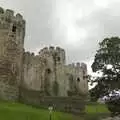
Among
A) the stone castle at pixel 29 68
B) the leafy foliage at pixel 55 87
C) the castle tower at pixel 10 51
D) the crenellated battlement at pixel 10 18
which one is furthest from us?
the leafy foliage at pixel 55 87

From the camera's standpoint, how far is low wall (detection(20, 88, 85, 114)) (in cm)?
3812

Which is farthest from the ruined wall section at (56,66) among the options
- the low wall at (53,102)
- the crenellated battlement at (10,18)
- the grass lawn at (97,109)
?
the crenellated battlement at (10,18)

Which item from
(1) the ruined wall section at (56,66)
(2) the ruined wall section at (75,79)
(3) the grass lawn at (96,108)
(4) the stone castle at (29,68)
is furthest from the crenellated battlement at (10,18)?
(2) the ruined wall section at (75,79)

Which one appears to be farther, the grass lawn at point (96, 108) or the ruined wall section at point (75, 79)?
the ruined wall section at point (75, 79)

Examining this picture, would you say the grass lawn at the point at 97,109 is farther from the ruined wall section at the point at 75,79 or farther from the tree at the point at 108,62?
the ruined wall section at the point at 75,79

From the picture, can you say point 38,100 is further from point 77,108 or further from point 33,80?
point 33,80

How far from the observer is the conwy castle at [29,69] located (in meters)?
36.2

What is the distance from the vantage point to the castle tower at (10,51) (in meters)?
35.5

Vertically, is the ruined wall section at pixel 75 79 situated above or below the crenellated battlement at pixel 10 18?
below

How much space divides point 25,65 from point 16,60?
364 inches

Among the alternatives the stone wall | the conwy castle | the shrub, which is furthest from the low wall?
the stone wall

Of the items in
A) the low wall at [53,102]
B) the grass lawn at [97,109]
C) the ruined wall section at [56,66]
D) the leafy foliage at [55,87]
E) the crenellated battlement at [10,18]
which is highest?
the crenellated battlement at [10,18]

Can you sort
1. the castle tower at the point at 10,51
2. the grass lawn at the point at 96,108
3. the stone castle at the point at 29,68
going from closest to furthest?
the castle tower at the point at 10,51
the stone castle at the point at 29,68
the grass lawn at the point at 96,108

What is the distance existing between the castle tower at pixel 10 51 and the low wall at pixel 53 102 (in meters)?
2.32
